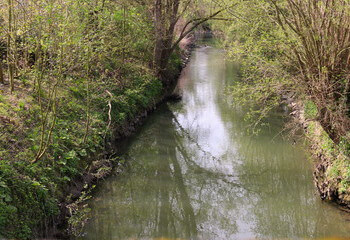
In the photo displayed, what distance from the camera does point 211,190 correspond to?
1127 centimetres

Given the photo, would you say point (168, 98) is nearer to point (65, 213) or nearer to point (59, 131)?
point (59, 131)

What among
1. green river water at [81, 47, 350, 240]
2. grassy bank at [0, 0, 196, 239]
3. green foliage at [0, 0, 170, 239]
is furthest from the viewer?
green river water at [81, 47, 350, 240]

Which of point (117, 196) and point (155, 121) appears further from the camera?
point (155, 121)

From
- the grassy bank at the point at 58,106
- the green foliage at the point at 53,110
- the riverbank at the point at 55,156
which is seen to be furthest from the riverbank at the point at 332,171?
the green foliage at the point at 53,110

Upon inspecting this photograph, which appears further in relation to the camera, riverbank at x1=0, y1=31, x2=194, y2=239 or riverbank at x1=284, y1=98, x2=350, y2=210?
riverbank at x1=284, y1=98, x2=350, y2=210

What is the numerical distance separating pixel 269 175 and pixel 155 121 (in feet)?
22.9

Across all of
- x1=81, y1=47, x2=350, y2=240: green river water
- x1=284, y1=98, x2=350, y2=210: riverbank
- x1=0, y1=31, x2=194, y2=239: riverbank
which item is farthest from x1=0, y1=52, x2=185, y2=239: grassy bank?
x1=284, y1=98, x2=350, y2=210: riverbank

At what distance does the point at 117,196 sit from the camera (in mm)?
10383

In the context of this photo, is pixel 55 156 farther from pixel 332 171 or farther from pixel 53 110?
pixel 332 171

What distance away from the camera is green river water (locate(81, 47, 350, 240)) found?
29.7ft

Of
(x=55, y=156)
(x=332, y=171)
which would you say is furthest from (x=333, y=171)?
(x=55, y=156)

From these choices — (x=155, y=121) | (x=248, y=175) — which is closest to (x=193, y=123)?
(x=155, y=121)

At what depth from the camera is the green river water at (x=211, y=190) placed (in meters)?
9.04

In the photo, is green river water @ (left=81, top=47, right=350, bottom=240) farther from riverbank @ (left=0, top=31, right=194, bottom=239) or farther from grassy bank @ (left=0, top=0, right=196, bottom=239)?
grassy bank @ (left=0, top=0, right=196, bottom=239)
